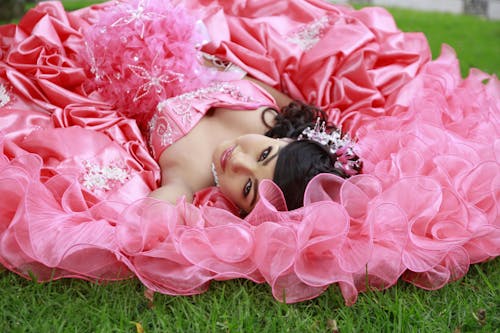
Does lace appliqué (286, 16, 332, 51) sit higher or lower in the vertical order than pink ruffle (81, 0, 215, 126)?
lower

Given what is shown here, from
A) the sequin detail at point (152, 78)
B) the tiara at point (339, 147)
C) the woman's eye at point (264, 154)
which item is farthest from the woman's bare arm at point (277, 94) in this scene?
the woman's eye at point (264, 154)

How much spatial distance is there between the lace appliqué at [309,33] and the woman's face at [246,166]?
1051 mm

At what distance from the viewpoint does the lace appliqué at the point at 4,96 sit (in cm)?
273

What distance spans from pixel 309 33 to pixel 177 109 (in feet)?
3.49

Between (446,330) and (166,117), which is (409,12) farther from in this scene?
(446,330)

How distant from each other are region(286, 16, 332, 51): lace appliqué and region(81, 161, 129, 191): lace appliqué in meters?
1.34

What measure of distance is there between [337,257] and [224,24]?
1.70 metres

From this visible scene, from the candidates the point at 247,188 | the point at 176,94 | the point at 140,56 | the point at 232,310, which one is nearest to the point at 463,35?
the point at 176,94

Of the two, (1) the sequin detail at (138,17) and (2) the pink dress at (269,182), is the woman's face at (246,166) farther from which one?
(1) the sequin detail at (138,17)

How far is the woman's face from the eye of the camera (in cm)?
231

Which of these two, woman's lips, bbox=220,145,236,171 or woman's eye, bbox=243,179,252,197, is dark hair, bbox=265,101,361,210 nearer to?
woman's eye, bbox=243,179,252,197

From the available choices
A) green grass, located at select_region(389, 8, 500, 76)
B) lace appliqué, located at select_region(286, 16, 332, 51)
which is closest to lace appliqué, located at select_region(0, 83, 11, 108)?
lace appliqué, located at select_region(286, 16, 332, 51)

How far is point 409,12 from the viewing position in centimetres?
822

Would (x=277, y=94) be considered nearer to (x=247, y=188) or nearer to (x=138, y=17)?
(x=138, y=17)
